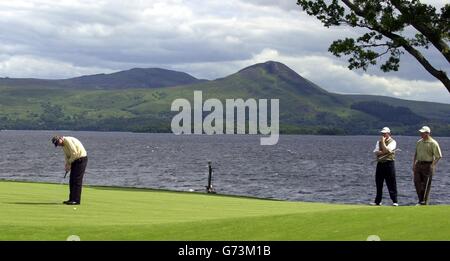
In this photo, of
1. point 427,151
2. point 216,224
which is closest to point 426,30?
point 427,151

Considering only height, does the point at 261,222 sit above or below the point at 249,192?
above

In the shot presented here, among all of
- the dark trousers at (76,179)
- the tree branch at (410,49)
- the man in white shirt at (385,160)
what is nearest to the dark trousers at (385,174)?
the man in white shirt at (385,160)

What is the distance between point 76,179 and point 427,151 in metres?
11.4

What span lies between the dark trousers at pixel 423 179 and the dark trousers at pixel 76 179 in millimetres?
10944

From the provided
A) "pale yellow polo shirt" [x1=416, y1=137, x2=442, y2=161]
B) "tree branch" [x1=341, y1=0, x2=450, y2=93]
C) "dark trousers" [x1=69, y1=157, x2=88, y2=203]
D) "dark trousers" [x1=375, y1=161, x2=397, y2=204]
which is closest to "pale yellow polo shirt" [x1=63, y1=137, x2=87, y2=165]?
"dark trousers" [x1=69, y1=157, x2=88, y2=203]

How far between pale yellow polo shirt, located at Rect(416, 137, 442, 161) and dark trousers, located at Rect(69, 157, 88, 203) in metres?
10.9

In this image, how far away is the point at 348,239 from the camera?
44.6 feet

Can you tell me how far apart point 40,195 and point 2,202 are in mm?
3494

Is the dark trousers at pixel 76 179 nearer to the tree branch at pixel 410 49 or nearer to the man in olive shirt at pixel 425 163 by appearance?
the tree branch at pixel 410 49

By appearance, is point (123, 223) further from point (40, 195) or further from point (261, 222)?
point (40, 195)

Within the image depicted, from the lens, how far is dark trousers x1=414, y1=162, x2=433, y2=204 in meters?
25.5

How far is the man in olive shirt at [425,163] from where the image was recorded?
25.2 meters
